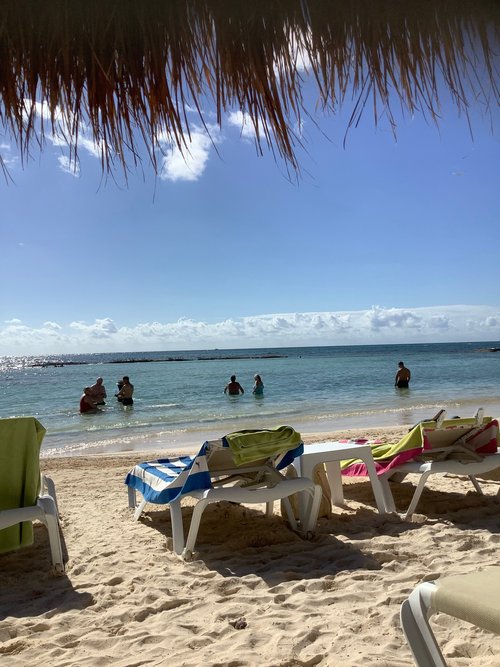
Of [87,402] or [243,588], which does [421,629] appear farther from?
[87,402]

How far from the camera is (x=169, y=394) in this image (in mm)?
22297

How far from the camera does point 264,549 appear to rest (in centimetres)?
356

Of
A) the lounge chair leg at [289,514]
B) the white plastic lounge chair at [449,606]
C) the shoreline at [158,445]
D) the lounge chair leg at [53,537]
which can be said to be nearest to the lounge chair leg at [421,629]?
the white plastic lounge chair at [449,606]

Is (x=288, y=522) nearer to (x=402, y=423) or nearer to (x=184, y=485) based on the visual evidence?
(x=184, y=485)

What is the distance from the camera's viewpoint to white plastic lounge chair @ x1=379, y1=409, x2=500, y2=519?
4.19 m

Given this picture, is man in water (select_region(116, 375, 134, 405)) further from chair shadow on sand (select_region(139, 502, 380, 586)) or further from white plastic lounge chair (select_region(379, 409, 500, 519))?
white plastic lounge chair (select_region(379, 409, 500, 519))

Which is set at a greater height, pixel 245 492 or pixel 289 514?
pixel 245 492

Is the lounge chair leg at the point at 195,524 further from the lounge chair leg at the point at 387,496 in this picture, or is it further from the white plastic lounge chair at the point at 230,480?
the lounge chair leg at the point at 387,496

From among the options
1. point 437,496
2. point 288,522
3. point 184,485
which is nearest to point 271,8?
point 184,485

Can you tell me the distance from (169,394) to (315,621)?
20.1 m

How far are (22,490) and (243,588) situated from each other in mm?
1460

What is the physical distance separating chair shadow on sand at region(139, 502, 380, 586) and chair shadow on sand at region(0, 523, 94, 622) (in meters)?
0.70

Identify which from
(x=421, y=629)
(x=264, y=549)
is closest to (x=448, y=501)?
(x=264, y=549)

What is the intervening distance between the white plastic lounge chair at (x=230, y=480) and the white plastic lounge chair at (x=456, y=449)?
33.2 inches
